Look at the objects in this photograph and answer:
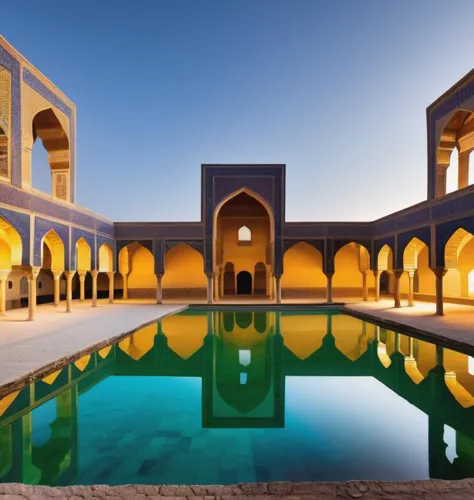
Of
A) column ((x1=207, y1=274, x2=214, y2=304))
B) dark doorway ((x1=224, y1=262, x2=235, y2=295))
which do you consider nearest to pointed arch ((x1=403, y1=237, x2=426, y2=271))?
column ((x1=207, y1=274, x2=214, y2=304))

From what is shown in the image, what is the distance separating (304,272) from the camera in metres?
17.3

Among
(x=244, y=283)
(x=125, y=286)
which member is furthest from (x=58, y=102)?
(x=244, y=283)

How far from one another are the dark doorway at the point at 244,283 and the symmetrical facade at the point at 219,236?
0.05 metres

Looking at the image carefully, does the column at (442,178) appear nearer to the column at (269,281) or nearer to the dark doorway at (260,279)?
the column at (269,281)

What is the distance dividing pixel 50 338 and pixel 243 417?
4.28 m

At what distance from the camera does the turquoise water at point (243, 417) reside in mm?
2570

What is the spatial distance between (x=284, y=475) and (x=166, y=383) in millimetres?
2563

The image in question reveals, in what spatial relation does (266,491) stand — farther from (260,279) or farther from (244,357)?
(260,279)

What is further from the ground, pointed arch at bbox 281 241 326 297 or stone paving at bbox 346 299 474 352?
pointed arch at bbox 281 241 326 297

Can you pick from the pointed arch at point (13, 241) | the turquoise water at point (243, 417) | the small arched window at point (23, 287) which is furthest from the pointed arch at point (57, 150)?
the turquoise water at point (243, 417)

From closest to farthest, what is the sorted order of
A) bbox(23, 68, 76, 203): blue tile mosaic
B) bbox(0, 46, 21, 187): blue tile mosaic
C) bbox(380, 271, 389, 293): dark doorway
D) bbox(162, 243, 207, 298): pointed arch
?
1. bbox(0, 46, 21, 187): blue tile mosaic
2. bbox(23, 68, 76, 203): blue tile mosaic
3. bbox(162, 243, 207, 298): pointed arch
4. bbox(380, 271, 389, 293): dark doorway

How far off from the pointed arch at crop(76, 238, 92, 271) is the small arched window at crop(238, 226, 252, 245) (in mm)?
7151

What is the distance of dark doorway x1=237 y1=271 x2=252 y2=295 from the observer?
17781 mm

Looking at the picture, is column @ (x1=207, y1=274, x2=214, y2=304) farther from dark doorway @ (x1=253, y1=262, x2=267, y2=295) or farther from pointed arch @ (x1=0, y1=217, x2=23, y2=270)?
pointed arch @ (x1=0, y1=217, x2=23, y2=270)
